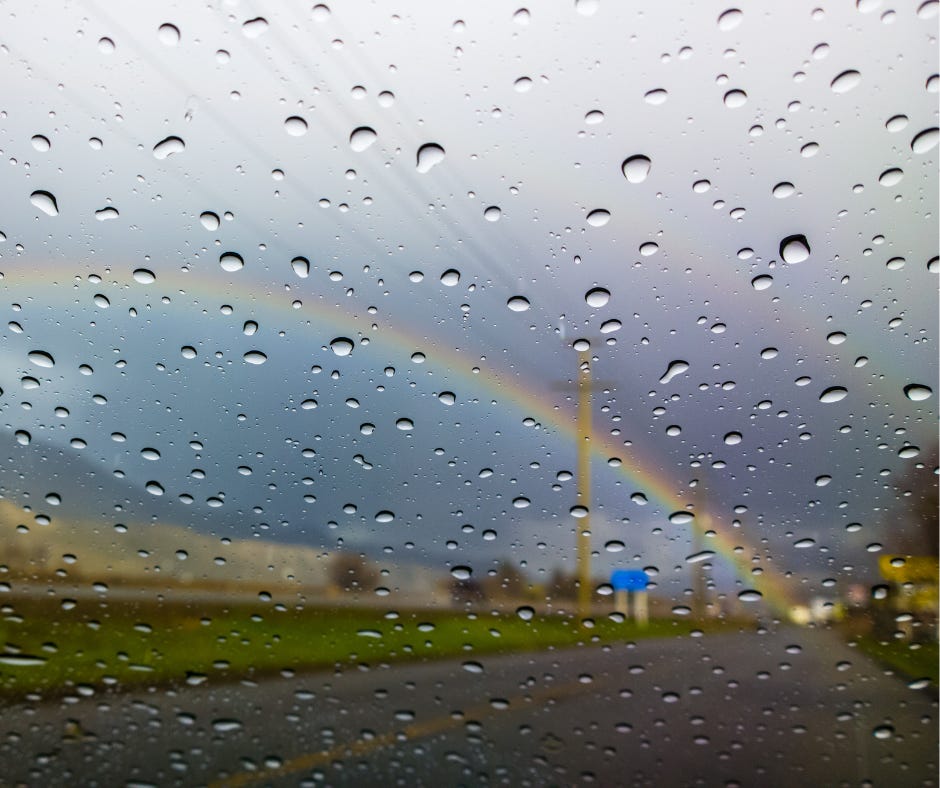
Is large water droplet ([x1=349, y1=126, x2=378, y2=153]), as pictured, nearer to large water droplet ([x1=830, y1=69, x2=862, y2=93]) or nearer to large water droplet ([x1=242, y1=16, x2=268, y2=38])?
large water droplet ([x1=242, y1=16, x2=268, y2=38])

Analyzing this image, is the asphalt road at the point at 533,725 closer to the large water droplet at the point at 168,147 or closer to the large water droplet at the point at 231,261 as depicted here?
the large water droplet at the point at 231,261

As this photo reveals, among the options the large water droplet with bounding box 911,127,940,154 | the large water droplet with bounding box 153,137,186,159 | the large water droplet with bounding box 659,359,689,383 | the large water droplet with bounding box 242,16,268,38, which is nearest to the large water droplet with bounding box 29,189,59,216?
the large water droplet with bounding box 153,137,186,159

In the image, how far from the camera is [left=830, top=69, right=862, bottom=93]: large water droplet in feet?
6.63

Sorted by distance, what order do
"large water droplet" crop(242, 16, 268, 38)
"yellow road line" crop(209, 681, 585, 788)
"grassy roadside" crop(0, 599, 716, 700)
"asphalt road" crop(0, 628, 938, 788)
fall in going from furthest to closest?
1. "large water droplet" crop(242, 16, 268, 38)
2. "grassy roadside" crop(0, 599, 716, 700)
3. "yellow road line" crop(209, 681, 585, 788)
4. "asphalt road" crop(0, 628, 938, 788)

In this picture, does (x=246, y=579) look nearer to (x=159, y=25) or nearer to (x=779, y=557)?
(x=779, y=557)

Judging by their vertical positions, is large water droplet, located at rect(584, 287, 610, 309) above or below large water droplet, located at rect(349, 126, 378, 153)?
below

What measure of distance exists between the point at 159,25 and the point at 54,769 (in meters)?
2.18

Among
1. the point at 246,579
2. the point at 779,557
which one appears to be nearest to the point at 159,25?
the point at 246,579

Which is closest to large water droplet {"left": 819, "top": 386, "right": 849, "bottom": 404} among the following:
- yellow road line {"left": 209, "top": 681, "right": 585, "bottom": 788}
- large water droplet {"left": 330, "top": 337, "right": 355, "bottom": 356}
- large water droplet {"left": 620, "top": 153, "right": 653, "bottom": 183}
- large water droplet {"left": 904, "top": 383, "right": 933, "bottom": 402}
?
large water droplet {"left": 904, "top": 383, "right": 933, "bottom": 402}

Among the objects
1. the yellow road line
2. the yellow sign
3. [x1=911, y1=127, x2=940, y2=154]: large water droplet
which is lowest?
the yellow road line

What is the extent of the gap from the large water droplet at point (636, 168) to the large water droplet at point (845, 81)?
52 cm

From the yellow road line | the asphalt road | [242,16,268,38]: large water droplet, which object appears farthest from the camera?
[242,16,268,38]: large water droplet

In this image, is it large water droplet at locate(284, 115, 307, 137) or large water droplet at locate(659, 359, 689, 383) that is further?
large water droplet at locate(284, 115, 307, 137)

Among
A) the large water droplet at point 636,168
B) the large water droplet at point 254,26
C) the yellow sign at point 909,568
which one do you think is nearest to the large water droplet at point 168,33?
the large water droplet at point 254,26
